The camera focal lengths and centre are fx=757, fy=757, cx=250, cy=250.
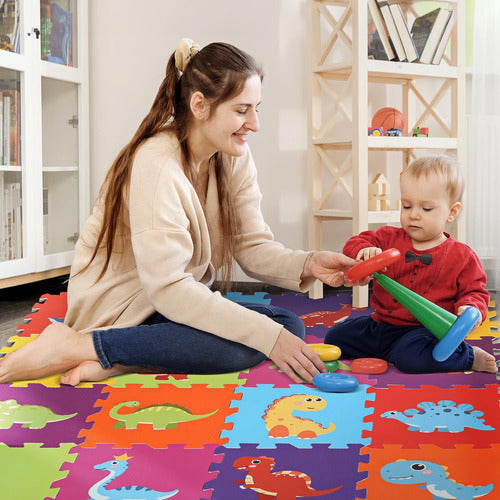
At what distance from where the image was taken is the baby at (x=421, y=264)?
4.88ft

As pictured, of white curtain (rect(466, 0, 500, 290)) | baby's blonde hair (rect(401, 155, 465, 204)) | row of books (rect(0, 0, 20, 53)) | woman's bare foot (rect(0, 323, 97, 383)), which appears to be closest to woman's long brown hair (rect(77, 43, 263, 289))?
woman's bare foot (rect(0, 323, 97, 383))

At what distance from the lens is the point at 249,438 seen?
107 centimetres

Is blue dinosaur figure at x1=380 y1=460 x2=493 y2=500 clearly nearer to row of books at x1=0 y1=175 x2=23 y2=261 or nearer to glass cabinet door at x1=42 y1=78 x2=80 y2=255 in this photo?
row of books at x1=0 y1=175 x2=23 y2=261

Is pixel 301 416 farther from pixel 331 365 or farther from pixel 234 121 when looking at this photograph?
pixel 234 121

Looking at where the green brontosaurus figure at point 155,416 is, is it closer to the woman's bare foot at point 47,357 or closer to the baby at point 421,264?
the woman's bare foot at point 47,357

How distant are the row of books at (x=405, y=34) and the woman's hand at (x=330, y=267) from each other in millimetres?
872

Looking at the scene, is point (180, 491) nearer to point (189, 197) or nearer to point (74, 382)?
point (74, 382)

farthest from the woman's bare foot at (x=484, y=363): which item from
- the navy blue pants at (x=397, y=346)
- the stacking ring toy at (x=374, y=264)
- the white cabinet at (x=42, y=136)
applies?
the white cabinet at (x=42, y=136)

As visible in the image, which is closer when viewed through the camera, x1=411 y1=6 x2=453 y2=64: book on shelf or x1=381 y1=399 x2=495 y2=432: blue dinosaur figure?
x1=381 y1=399 x2=495 y2=432: blue dinosaur figure

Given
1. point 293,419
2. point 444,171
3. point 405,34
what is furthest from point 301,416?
point 405,34

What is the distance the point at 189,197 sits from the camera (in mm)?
1397

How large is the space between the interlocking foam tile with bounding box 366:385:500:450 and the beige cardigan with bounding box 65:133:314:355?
0.74ft

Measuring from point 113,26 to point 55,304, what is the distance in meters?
0.99

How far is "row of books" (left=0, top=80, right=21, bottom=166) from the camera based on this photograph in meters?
2.07
